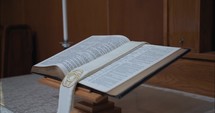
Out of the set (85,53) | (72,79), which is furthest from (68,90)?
(85,53)

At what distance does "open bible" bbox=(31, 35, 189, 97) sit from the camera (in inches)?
22.7

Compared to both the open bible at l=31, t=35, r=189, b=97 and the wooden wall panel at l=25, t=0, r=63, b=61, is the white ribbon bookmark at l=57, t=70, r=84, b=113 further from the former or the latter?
the wooden wall panel at l=25, t=0, r=63, b=61

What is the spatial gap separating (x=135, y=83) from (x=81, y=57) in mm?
204

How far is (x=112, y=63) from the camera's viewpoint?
67cm

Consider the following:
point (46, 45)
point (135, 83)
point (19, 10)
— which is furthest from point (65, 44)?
point (19, 10)

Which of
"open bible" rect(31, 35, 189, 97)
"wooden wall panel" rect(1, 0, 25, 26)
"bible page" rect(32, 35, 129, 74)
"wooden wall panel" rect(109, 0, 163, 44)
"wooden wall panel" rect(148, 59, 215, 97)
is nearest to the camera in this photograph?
"open bible" rect(31, 35, 189, 97)

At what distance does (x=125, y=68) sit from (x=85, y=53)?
150 mm

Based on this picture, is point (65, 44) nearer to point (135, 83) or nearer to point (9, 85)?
point (9, 85)

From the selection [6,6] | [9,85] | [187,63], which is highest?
[6,6]

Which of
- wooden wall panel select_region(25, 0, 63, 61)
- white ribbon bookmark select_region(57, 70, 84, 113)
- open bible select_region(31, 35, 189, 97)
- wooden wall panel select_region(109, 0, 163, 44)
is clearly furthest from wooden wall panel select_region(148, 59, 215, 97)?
wooden wall panel select_region(25, 0, 63, 61)

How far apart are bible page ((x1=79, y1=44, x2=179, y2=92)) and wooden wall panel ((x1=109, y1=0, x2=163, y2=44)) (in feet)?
2.33

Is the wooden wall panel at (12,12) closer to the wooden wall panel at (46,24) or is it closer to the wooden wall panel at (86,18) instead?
the wooden wall panel at (46,24)

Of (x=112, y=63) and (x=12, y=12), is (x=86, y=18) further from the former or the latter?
(x=12, y=12)

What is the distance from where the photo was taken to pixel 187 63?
1.13 metres
